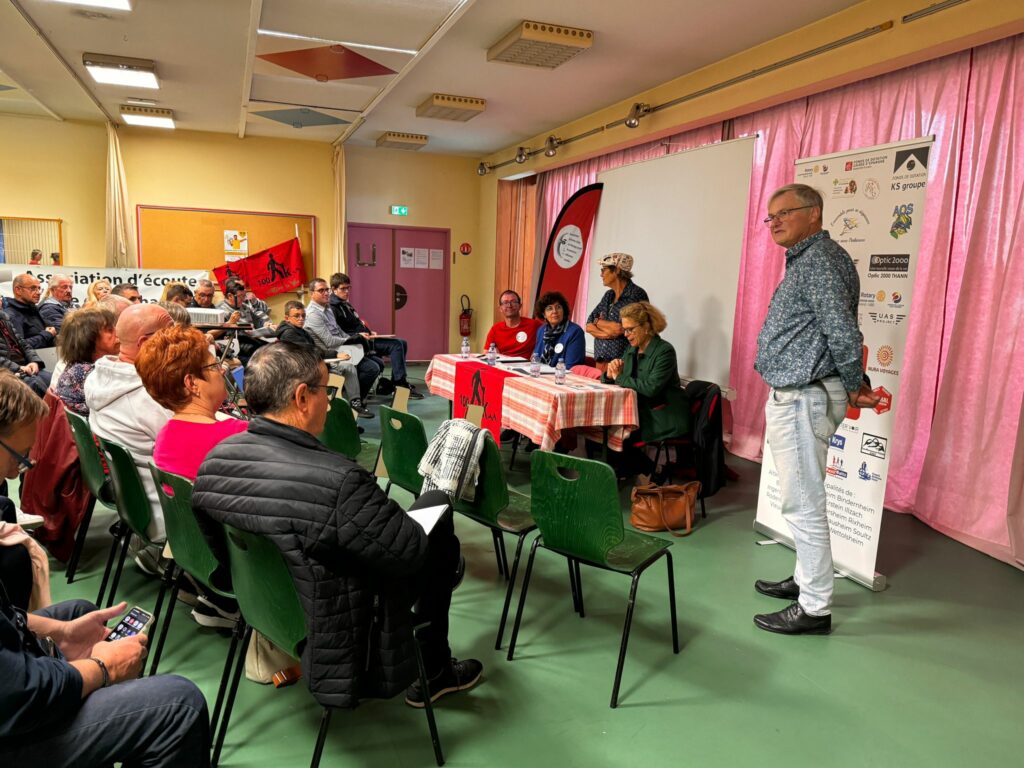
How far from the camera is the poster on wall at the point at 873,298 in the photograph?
2869 mm

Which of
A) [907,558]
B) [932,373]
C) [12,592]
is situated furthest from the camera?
[932,373]

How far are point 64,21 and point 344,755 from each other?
15.4ft

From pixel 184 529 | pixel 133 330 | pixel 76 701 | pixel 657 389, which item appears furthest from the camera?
pixel 657 389

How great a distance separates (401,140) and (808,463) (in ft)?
22.5

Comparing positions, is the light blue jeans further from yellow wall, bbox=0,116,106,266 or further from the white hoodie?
yellow wall, bbox=0,116,106,266

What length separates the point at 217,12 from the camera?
400 cm

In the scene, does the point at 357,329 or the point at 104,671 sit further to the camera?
the point at 357,329

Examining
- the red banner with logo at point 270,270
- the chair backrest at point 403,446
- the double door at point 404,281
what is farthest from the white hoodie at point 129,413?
the double door at point 404,281

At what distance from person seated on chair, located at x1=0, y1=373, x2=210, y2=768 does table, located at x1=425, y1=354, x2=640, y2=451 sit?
2.42m

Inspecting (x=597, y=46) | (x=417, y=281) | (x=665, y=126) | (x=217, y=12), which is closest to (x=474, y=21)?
(x=597, y=46)

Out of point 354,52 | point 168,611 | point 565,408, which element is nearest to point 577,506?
point 168,611

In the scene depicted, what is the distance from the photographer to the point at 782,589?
2.88 metres

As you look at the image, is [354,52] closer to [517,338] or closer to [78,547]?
[517,338]

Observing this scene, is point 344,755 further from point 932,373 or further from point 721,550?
point 932,373
